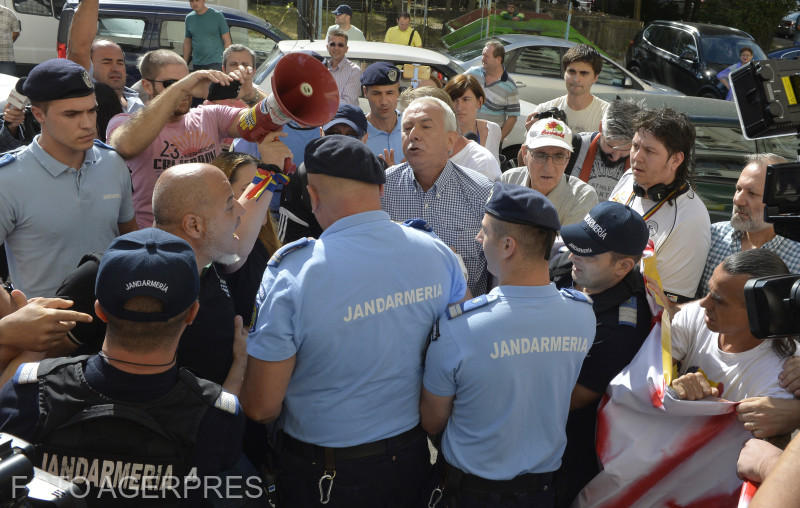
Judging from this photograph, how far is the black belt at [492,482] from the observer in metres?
2.37

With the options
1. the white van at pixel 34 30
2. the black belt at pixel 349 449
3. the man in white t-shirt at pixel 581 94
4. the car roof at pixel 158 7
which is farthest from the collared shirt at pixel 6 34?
the black belt at pixel 349 449

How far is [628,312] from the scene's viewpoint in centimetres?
267

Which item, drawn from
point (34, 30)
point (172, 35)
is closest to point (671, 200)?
point (172, 35)

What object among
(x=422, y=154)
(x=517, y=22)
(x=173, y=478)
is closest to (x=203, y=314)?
(x=173, y=478)

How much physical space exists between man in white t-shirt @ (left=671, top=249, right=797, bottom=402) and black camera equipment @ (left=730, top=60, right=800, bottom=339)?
0.40m

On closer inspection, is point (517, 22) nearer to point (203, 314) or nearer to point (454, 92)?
point (454, 92)

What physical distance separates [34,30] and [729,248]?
1262 centimetres

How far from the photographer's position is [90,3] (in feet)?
12.2

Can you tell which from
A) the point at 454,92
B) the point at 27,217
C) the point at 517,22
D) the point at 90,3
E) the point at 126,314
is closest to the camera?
the point at 126,314

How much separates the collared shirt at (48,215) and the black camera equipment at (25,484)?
1.63m

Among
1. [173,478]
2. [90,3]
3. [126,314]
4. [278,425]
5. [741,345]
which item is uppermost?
[90,3]

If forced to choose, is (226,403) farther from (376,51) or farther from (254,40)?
(254,40)

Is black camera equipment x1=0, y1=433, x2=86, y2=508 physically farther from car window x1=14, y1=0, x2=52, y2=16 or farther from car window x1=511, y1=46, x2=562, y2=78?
car window x1=14, y1=0, x2=52, y2=16

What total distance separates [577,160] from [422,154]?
1596 millimetres
